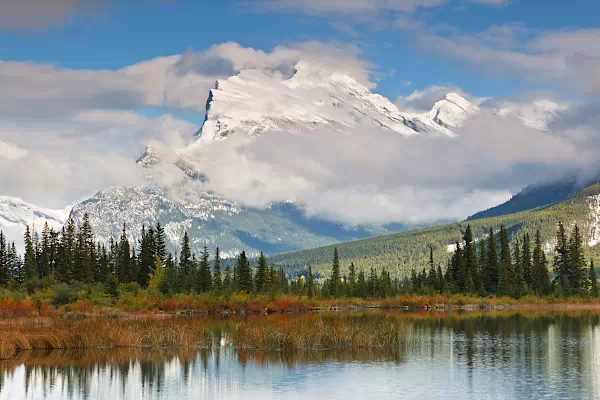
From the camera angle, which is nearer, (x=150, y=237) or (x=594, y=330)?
(x=594, y=330)

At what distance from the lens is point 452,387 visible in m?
51.9

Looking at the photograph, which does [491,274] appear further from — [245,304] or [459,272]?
[245,304]

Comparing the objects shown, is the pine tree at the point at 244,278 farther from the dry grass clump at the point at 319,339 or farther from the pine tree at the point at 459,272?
the dry grass clump at the point at 319,339

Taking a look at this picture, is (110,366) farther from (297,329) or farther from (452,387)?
(452,387)

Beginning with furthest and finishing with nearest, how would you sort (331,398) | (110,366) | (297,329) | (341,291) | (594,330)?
(341,291), (594,330), (297,329), (110,366), (331,398)

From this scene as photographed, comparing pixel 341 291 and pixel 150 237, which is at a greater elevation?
pixel 150 237

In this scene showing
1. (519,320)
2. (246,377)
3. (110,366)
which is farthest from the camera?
(519,320)

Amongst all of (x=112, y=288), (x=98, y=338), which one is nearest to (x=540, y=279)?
(x=112, y=288)

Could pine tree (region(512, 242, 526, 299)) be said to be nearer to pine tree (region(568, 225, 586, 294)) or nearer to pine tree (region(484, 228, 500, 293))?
pine tree (region(484, 228, 500, 293))

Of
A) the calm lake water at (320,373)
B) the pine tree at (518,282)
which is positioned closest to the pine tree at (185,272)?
the pine tree at (518,282)

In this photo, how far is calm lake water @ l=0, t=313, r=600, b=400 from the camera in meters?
49.9

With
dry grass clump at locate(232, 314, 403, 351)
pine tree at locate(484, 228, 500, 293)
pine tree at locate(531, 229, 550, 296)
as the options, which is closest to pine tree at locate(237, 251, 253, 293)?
pine tree at locate(484, 228, 500, 293)

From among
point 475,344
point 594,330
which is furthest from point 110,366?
point 594,330

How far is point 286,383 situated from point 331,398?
5.54 meters
